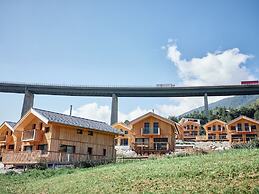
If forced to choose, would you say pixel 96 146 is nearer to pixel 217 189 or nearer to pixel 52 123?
pixel 52 123

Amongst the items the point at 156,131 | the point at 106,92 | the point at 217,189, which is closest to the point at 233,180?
→ the point at 217,189

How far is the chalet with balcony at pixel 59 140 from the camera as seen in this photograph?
26984mm

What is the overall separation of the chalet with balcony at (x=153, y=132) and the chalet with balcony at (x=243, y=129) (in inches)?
845

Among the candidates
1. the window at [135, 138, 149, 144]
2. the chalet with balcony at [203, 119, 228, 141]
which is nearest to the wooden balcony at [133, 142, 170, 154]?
the window at [135, 138, 149, 144]

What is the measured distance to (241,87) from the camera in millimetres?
82188

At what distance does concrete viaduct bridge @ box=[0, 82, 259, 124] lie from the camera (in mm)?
83750

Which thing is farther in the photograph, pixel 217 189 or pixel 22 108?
pixel 22 108

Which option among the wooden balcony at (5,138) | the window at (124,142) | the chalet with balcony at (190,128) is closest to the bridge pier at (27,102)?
the window at (124,142)

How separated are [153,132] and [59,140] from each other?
1775cm

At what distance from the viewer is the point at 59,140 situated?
92.7 ft

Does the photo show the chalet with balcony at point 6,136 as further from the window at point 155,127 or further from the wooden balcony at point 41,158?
the window at point 155,127

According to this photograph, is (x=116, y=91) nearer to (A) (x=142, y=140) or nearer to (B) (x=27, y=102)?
(B) (x=27, y=102)

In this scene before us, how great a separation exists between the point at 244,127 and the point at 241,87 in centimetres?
2673

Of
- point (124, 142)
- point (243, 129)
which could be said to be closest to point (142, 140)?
point (124, 142)
